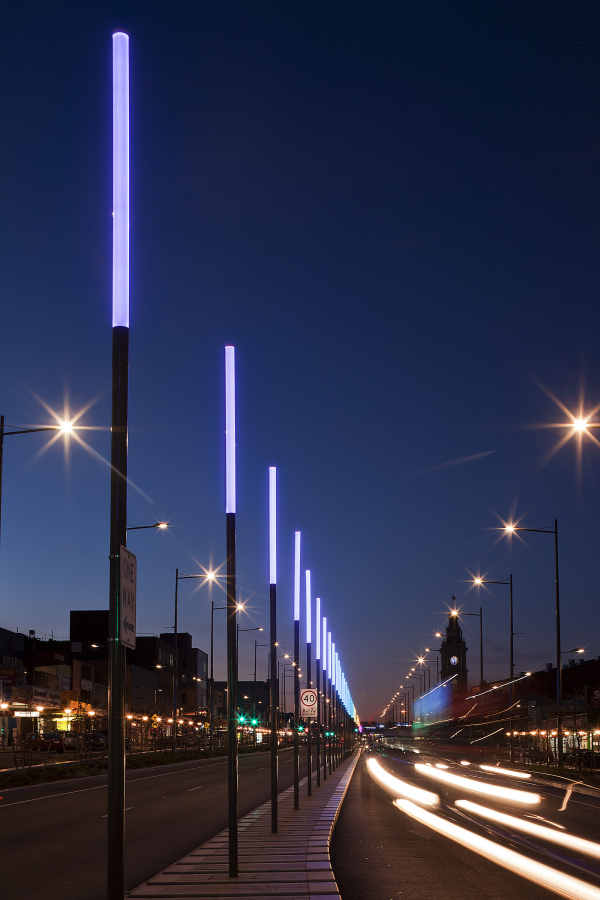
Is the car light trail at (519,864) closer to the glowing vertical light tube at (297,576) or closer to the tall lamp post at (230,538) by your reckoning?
the tall lamp post at (230,538)

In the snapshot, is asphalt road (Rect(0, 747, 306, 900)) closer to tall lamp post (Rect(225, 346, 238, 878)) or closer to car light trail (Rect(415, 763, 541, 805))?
tall lamp post (Rect(225, 346, 238, 878))

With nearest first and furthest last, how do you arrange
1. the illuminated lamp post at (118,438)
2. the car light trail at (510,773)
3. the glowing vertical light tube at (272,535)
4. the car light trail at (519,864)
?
the illuminated lamp post at (118,438) < the car light trail at (519,864) < the glowing vertical light tube at (272,535) < the car light trail at (510,773)

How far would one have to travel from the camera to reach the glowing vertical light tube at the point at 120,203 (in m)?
8.07

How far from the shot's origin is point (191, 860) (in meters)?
14.2

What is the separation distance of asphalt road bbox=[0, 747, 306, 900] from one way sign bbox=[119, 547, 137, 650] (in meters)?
6.77

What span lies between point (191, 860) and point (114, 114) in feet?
35.9

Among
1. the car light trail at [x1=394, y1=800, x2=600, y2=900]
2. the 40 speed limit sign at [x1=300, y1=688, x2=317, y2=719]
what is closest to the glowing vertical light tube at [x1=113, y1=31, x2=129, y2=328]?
the car light trail at [x1=394, y1=800, x2=600, y2=900]

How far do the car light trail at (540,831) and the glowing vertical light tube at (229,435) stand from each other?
9.08m

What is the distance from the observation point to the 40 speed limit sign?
89.8 ft

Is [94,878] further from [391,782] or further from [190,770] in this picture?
Result: [190,770]

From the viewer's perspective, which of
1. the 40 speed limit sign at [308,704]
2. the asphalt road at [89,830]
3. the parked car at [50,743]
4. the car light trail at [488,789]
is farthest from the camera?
the parked car at [50,743]

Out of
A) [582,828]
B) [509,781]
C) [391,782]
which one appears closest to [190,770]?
[391,782]

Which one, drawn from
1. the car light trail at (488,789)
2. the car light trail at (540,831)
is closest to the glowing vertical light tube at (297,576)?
the car light trail at (540,831)

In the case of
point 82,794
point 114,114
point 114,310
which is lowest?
point 82,794
